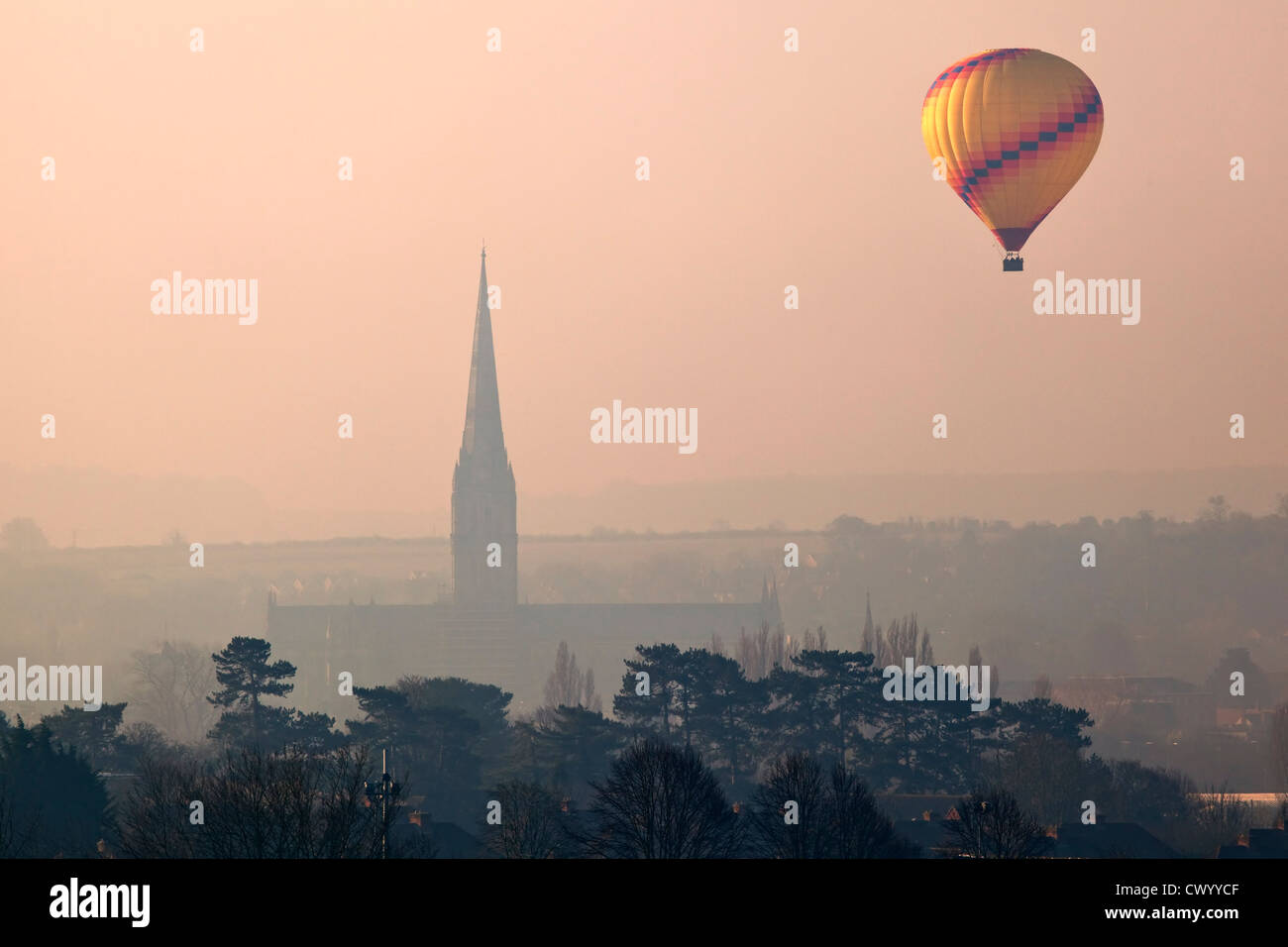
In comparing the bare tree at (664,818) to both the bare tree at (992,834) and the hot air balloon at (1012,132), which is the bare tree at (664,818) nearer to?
the bare tree at (992,834)

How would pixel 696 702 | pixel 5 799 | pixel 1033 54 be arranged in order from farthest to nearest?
pixel 696 702 → pixel 5 799 → pixel 1033 54

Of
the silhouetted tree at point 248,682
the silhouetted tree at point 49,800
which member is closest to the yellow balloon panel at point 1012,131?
the silhouetted tree at point 49,800

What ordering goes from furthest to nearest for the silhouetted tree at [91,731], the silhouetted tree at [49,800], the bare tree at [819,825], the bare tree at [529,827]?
the silhouetted tree at [91,731]
the silhouetted tree at [49,800]
the bare tree at [529,827]
the bare tree at [819,825]

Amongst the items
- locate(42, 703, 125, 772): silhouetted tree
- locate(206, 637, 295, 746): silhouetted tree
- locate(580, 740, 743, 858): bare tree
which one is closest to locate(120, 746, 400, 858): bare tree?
locate(580, 740, 743, 858): bare tree

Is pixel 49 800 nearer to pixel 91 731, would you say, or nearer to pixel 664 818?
pixel 664 818
